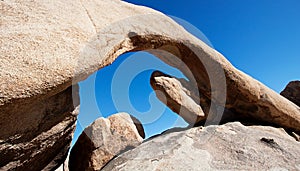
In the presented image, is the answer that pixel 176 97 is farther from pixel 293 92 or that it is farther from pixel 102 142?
pixel 293 92

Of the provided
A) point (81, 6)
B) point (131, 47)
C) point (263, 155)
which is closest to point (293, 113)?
point (263, 155)

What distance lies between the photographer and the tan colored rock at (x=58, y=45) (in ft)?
8.14

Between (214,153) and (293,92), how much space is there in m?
5.40

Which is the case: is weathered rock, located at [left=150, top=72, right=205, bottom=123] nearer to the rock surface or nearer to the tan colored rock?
the rock surface

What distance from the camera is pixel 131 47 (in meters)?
3.76

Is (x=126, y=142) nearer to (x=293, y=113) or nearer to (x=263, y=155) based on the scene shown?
(x=263, y=155)

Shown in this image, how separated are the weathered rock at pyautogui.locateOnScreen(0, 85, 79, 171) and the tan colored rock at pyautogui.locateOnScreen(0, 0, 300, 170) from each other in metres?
0.02

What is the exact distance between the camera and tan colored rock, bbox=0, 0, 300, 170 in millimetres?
2480

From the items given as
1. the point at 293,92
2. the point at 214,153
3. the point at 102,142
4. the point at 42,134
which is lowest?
the point at 102,142

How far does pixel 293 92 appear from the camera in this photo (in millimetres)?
7906

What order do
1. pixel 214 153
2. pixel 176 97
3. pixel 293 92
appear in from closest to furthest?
1. pixel 214 153
2. pixel 176 97
3. pixel 293 92

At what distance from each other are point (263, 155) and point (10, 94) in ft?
10.4

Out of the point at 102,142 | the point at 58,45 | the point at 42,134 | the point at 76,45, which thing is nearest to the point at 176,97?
the point at 102,142

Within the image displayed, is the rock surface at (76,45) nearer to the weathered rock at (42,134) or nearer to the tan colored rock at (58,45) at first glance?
the tan colored rock at (58,45)
